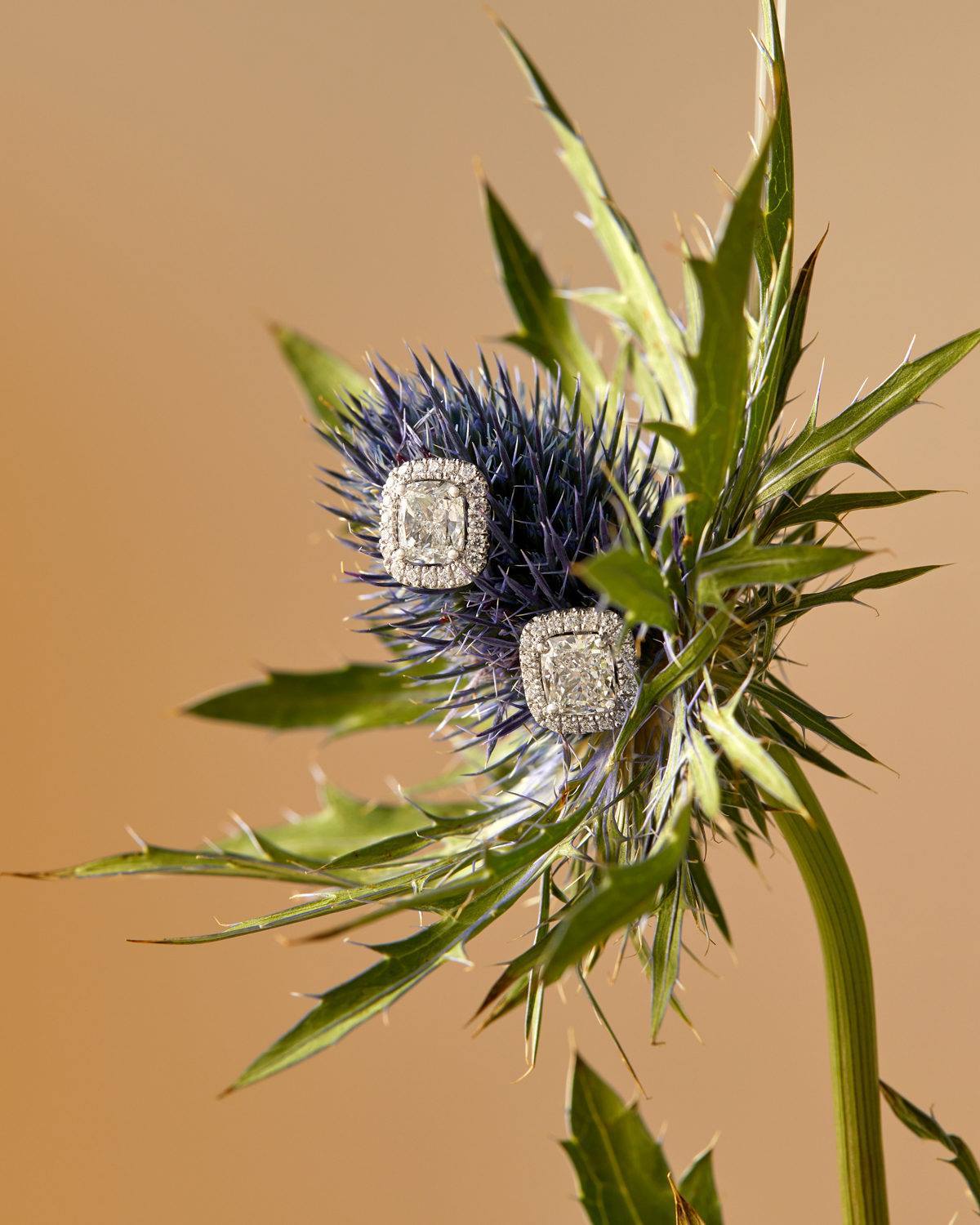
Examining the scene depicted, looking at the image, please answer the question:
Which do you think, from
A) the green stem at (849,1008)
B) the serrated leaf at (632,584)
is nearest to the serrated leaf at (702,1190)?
the green stem at (849,1008)

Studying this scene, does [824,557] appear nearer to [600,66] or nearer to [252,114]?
[600,66]

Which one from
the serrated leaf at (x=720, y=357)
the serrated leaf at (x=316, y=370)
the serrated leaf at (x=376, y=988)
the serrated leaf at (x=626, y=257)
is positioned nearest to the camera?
the serrated leaf at (x=720, y=357)

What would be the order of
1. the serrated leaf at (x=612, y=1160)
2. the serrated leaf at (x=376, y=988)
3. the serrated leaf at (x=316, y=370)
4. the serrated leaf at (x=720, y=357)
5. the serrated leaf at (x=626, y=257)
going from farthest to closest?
the serrated leaf at (x=316, y=370) → the serrated leaf at (x=612, y=1160) → the serrated leaf at (x=626, y=257) → the serrated leaf at (x=376, y=988) → the serrated leaf at (x=720, y=357)

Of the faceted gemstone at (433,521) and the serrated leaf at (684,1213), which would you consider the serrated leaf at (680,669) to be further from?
the serrated leaf at (684,1213)

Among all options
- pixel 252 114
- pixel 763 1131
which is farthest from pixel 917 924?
pixel 252 114

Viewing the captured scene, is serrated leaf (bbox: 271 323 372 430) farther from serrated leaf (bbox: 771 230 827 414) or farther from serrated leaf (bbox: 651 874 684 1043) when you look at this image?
serrated leaf (bbox: 651 874 684 1043)

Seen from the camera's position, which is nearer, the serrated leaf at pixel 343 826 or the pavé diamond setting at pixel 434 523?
the pavé diamond setting at pixel 434 523
